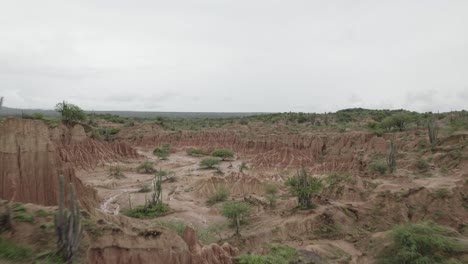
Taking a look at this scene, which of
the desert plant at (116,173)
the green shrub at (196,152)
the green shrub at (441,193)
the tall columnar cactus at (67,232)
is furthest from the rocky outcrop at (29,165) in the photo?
the green shrub at (196,152)

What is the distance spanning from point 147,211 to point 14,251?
13.8 m

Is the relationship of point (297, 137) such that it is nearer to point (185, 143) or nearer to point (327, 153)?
point (327, 153)

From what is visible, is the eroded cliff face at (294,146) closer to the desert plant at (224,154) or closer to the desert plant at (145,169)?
the desert plant at (224,154)

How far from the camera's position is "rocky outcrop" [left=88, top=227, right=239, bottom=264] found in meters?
8.55

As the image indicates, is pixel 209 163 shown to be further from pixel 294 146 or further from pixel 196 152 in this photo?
pixel 294 146

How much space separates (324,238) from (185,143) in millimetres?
44480

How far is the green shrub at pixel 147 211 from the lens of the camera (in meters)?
20.2

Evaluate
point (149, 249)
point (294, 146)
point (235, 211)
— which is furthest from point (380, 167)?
point (149, 249)

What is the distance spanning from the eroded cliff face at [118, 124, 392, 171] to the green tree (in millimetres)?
17897

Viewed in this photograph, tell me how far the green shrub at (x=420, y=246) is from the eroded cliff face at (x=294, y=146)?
17625 mm

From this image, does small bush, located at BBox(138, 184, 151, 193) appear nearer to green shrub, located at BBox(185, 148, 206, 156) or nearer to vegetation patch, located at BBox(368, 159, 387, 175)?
vegetation patch, located at BBox(368, 159, 387, 175)

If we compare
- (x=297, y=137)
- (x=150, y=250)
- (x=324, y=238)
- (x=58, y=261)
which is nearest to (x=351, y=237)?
(x=324, y=238)

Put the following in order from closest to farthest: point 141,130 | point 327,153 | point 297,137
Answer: point 327,153 → point 297,137 → point 141,130

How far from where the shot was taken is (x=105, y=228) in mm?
8812
